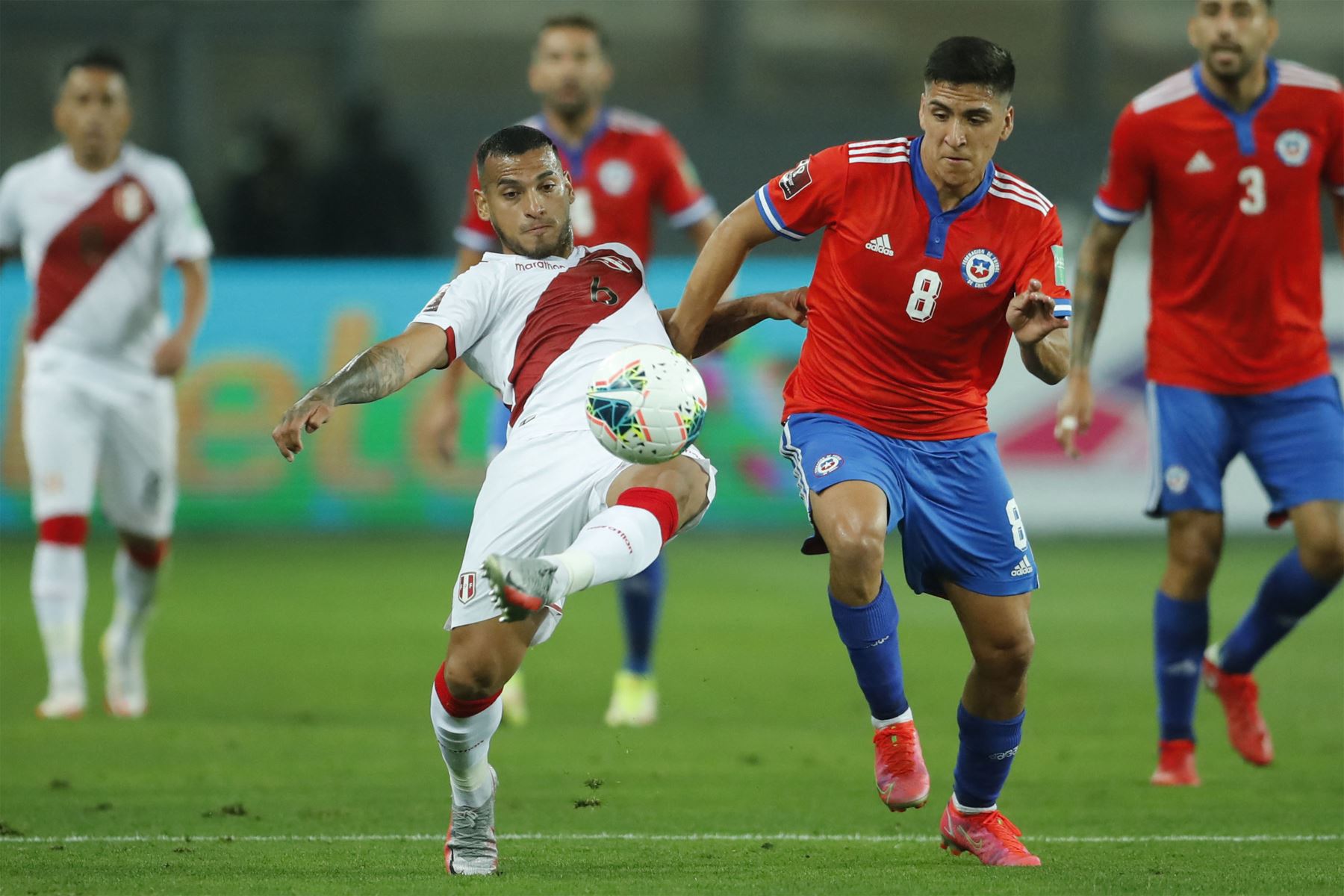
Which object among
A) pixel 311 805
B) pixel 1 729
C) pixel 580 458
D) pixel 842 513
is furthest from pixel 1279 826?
pixel 1 729

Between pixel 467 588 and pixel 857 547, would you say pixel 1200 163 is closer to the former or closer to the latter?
pixel 857 547

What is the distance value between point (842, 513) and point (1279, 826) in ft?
6.47

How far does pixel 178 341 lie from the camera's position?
29.2ft

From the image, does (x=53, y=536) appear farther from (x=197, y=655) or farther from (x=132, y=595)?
(x=197, y=655)

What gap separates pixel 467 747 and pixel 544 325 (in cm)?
121

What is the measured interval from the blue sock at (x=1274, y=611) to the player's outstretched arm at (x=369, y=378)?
134 inches

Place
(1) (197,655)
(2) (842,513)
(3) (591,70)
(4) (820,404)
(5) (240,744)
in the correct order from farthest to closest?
(1) (197,655) < (3) (591,70) < (5) (240,744) < (4) (820,404) < (2) (842,513)

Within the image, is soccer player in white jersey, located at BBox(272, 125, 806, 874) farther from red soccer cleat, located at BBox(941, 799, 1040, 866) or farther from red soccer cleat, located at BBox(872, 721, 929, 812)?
red soccer cleat, located at BBox(941, 799, 1040, 866)

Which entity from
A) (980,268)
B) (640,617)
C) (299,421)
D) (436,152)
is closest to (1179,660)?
(980,268)

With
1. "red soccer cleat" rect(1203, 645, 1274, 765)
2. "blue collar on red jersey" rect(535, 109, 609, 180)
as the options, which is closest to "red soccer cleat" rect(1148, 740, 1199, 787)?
"red soccer cleat" rect(1203, 645, 1274, 765)

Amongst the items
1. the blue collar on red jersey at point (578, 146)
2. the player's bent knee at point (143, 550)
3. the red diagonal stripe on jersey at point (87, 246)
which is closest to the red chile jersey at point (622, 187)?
the blue collar on red jersey at point (578, 146)

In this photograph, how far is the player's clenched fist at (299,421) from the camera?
484 centimetres

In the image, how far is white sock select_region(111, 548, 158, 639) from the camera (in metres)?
8.89

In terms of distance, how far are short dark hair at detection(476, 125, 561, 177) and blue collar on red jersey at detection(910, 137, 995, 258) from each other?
107 centimetres
